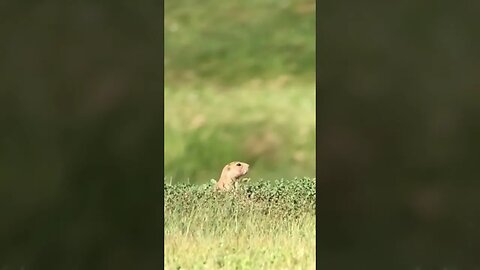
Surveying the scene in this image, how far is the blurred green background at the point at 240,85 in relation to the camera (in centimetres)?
426

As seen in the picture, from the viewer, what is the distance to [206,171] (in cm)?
437

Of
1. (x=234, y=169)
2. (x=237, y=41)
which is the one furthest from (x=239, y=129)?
(x=237, y=41)

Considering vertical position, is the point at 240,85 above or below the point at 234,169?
above

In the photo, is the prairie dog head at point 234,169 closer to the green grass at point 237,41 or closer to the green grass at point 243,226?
the green grass at point 243,226

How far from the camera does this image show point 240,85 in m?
4.32

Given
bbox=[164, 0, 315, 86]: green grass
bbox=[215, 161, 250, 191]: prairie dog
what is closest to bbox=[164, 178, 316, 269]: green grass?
bbox=[215, 161, 250, 191]: prairie dog
